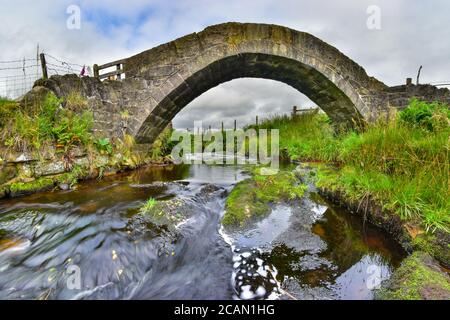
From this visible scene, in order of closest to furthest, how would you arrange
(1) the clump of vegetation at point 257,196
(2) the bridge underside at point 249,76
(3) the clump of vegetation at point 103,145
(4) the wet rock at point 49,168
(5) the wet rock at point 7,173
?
(1) the clump of vegetation at point 257,196 < (5) the wet rock at point 7,173 < (4) the wet rock at point 49,168 < (3) the clump of vegetation at point 103,145 < (2) the bridge underside at point 249,76

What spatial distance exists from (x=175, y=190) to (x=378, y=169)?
335 centimetres

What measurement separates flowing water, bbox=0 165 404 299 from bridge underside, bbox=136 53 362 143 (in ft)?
13.3

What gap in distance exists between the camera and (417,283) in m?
1.41

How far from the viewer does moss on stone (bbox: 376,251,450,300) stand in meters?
1.32

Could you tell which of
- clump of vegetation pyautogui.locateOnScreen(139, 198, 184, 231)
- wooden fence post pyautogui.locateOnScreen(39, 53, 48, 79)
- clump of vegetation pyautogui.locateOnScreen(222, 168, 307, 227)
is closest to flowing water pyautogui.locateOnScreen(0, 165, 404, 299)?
clump of vegetation pyautogui.locateOnScreen(139, 198, 184, 231)

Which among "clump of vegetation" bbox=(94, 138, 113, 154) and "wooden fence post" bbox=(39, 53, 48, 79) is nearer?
"clump of vegetation" bbox=(94, 138, 113, 154)

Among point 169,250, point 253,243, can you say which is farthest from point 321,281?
point 169,250

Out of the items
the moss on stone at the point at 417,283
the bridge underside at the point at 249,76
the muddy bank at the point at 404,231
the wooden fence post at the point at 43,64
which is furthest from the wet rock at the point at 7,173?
the muddy bank at the point at 404,231

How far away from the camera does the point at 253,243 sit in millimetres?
2324

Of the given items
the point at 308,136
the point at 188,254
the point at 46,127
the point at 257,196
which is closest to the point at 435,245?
the point at 257,196

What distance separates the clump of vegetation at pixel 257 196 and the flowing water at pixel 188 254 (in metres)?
0.17

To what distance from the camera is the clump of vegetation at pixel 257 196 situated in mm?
2846

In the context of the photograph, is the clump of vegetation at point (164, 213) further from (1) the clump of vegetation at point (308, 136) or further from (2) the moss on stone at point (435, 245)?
(1) the clump of vegetation at point (308, 136)

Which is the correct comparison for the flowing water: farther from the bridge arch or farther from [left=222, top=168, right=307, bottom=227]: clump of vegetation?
the bridge arch
